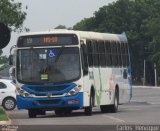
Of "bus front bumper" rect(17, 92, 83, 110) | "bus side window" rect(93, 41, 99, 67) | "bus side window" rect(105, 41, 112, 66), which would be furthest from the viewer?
"bus side window" rect(105, 41, 112, 66)

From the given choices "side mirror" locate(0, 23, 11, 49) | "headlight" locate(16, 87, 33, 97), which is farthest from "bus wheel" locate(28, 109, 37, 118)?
"side mirror" locate(0, 23, 11, 49)

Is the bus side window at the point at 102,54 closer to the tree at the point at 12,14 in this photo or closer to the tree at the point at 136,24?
the tree at the point at 12,14

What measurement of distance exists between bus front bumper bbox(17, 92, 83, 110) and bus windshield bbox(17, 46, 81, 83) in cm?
63

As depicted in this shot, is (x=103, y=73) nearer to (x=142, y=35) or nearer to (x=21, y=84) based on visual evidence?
(x=21, y=84)

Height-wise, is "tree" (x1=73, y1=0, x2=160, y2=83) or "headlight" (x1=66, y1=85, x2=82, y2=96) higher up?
"tree" (x1=73, y1=0, x2=160, y2=83)

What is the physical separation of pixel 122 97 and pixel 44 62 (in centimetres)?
645

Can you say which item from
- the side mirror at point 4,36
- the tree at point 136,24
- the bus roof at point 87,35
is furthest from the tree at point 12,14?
the tree at point 136,24

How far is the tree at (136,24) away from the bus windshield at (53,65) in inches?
3444

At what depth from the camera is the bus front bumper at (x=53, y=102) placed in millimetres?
30266

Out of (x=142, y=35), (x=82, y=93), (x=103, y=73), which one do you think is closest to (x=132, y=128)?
(x=82, y=93)

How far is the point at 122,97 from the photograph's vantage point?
3619cm

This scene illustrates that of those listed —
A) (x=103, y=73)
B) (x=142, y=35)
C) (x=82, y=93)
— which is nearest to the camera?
(x=82, y=93)

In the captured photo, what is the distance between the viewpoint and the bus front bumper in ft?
99.3

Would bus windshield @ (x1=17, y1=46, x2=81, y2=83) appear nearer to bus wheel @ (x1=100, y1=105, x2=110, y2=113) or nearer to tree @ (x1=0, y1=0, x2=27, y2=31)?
bus wheel @ (x1=100, y1=105, x2=110, y2=113)
